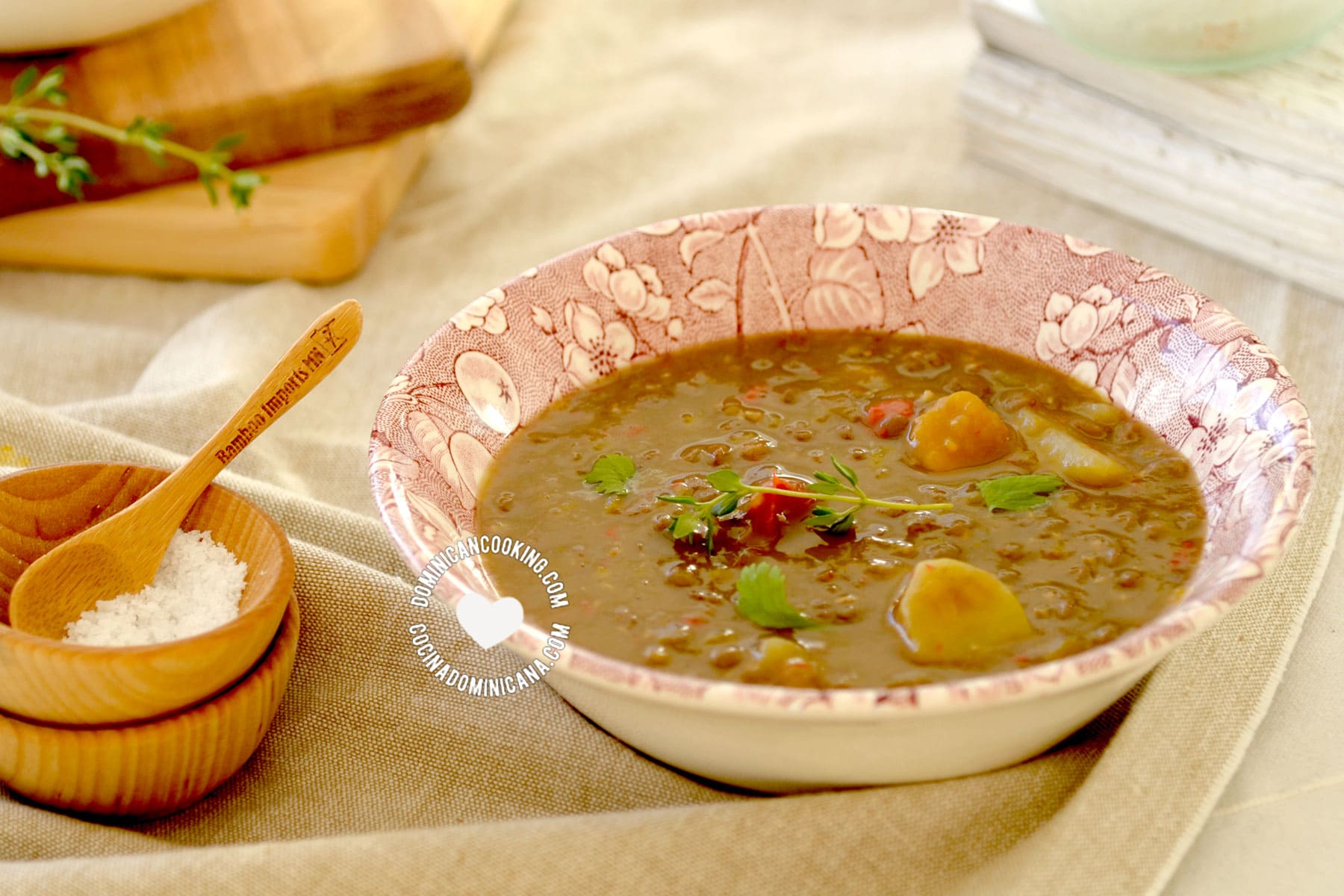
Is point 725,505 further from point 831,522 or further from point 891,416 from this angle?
point 891,416

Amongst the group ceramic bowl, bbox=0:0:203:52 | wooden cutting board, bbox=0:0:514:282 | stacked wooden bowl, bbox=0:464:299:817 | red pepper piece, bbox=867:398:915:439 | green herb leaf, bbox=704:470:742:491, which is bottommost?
wooden cutting board, bbox=0:0:514:282

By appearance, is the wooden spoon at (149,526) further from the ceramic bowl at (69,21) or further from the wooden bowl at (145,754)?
the ceramic bowl at (69,21)

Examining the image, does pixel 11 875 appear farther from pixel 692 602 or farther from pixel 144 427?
pixel 144 427

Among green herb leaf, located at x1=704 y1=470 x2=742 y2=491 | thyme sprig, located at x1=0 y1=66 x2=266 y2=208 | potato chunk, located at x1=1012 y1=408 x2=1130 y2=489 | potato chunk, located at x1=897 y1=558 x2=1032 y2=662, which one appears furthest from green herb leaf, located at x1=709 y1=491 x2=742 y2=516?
thyme sprig, located at x1=0 y1=66 x2=266 y2=208

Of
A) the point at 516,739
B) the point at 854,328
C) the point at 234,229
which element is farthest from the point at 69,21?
the point at 516,739

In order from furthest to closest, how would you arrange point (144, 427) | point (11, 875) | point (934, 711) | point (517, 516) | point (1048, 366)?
point (144, 427) < point (1048, 366) < point (517, 516) < point (11, 875) < point (934, 711)

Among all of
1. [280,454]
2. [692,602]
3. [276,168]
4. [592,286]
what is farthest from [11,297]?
[692,602]

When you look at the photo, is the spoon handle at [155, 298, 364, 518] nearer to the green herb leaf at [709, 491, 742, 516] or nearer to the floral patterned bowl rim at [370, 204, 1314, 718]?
the floral patterned bowl rim at [370, 204, 1314, 718]
